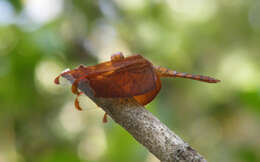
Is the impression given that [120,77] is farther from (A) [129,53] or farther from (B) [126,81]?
(A) [129,53]

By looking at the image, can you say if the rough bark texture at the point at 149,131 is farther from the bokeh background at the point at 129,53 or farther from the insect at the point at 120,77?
the bokeh background at the point at 129,53

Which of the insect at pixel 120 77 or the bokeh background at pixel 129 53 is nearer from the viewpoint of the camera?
the insect at pixel 120 77

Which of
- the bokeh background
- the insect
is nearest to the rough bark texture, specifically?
the insect

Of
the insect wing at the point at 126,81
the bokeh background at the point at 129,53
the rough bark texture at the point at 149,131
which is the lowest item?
the bokeh background at the point at 129,53

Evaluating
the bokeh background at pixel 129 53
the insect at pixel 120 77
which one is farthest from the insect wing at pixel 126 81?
the bokeh background at pixel 129 53

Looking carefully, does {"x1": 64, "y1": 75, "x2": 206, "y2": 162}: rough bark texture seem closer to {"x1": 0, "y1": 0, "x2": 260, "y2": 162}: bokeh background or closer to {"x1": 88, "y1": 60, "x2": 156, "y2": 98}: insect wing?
{"x1": 88, "y1": 60, "x2": 156, "y2": 98}: insect wing

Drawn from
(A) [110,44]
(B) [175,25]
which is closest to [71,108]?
(A) [110,44]

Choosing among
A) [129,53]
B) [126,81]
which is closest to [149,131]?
[126,81]
